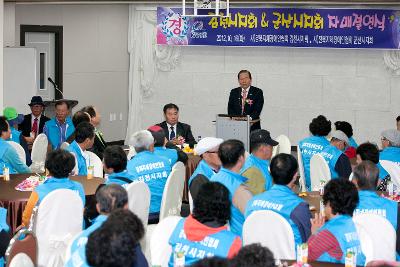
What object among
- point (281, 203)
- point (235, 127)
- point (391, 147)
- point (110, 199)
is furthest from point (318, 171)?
point (110, 199)

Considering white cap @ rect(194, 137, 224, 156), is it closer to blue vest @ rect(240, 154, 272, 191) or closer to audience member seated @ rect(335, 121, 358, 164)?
blue vest @ rect(240, 154, 272, 191)

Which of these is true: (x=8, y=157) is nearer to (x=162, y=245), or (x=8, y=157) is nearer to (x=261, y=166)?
(x=261, y=166)

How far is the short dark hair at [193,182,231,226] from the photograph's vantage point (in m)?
4.60

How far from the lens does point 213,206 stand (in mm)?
4594

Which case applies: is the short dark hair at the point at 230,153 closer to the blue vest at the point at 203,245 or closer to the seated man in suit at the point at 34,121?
the blue vest at the point at 203,245

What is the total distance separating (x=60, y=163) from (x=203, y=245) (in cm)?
225

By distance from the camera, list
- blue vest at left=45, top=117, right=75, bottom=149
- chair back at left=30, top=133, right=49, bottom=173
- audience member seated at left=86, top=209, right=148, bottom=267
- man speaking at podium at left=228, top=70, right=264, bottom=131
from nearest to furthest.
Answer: audience member seated at left=86, top=209, right=148, bottom=267 → chair back at left=30, top=133, right=49, bottom=173 → blue vest at left=45, top=117, right=75, bottom=149 → man speaking at podium at left=228, top=70, right=264, bottom=131

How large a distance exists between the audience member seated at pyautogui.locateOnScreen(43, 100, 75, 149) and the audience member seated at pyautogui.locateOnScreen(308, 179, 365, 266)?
6.38m

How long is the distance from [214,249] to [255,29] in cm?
1005

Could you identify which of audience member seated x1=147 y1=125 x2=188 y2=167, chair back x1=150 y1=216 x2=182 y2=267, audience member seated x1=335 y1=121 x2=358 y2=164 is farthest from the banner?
chair back x1=150 y1=216 x2=182 y2=267

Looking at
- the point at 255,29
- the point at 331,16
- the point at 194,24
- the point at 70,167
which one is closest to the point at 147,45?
the point at 194,24

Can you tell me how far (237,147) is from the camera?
6184mm

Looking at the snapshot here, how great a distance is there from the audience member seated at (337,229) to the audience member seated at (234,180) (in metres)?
0.96

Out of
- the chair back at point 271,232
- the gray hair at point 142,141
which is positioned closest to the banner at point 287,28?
the gray hair at point 142,141
